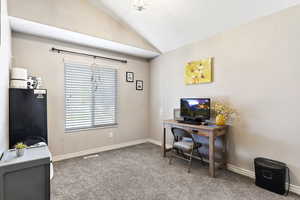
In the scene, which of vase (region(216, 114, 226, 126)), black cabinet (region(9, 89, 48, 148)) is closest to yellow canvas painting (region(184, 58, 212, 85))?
vase (region(216, 114, 226, 126))

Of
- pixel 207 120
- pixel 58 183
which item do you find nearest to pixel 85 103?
pixel 58 183

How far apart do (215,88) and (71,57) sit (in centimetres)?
302

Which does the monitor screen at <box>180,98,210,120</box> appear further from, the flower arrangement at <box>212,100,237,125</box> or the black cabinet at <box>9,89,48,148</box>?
the black cabinet at <box>9,89,48,148</box>

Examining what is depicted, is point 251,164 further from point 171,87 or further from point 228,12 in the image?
point 228,12

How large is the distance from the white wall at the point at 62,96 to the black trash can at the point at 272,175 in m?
2.86

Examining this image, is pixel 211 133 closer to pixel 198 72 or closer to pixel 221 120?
pixel 221 120

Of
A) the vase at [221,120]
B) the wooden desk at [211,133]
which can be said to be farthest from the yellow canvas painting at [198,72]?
the wooden desk at [211,133]

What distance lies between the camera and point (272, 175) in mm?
2033

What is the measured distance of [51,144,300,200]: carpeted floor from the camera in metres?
1.98

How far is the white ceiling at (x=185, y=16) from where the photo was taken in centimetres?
227

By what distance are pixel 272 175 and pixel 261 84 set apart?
128 centimetres

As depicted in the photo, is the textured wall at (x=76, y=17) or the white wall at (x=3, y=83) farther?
the textured wall at (x=76, y=17)

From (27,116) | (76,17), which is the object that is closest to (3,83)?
(27,116)

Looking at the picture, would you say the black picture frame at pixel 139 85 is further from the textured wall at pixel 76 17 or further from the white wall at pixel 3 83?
the white wall at pixel 3 83
